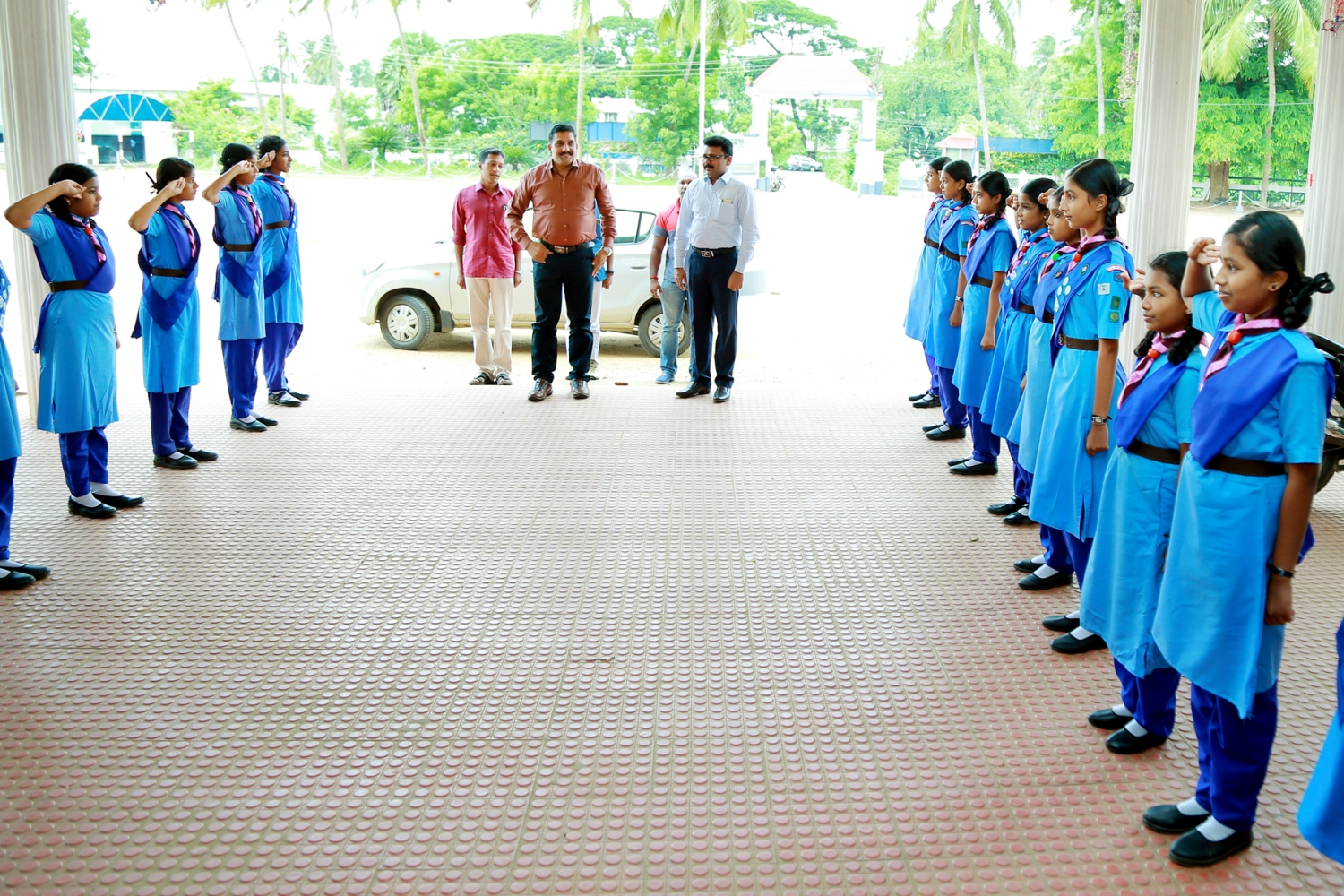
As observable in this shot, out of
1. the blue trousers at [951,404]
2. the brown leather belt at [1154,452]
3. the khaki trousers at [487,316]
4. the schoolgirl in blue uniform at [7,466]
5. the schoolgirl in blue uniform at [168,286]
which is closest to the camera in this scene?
the brown leather belt at [1154,452]

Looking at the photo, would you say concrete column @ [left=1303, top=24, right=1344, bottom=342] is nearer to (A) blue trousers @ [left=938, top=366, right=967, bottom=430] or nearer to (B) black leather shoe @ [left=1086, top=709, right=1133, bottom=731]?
(A) blue trousers @ [left=938, top=366, right=967, bottom=430]

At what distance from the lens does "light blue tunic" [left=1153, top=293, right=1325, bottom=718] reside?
6.87 feet

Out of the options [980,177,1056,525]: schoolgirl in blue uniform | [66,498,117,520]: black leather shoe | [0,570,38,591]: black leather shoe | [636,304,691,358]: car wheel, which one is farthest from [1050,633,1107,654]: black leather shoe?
[636,304,691,358]: car wheel

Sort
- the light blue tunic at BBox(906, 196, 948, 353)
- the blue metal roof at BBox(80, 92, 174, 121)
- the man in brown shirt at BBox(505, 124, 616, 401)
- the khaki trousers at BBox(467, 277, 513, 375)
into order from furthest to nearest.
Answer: the blue metal roof at BBox(80, 92, 174, 121), the khaki trousers at BBox(467, 277, 513, 375), the man in brown shirt at BBox(505, 124, 616, 401), the light blue tunic at BBox(906, 196, 948, 353)

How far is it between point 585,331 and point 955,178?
2464mm

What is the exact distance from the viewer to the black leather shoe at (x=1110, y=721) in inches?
112

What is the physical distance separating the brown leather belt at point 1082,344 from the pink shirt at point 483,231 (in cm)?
486

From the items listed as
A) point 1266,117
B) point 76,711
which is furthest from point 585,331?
point 1266,117

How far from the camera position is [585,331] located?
7.27m

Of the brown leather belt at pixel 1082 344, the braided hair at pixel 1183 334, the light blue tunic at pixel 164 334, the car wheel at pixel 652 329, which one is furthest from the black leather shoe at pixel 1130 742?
the car wheel at pixel 652 329

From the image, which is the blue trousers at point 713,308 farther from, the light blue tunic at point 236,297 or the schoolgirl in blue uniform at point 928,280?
the light blue tunic at point 236,297

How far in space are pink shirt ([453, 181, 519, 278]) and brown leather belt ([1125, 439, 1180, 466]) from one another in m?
5.63

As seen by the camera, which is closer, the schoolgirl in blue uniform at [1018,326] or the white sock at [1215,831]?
the white sock at [1215,831]

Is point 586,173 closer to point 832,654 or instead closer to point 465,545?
point 465,545
